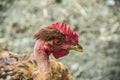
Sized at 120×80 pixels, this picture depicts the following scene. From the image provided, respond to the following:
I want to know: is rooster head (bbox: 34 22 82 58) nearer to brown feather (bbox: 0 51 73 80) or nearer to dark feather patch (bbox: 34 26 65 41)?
dark feather patch (bbox: 34 26 65 41)

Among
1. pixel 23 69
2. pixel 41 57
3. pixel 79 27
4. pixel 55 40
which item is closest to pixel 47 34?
pixel 55 40

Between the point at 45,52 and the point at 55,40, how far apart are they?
12 cm

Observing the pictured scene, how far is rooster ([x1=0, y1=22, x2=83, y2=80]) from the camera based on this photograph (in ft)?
10.8

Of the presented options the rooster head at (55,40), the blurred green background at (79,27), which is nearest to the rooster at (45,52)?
the rooster head at (55,40)

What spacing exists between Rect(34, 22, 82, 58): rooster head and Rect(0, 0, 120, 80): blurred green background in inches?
67.9

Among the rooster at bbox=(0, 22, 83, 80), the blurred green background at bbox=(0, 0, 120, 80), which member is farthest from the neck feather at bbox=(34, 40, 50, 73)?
the blurred green background at bbox=(0, 0, 120, 80)

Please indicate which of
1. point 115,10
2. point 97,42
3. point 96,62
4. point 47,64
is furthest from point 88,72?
point 47,64

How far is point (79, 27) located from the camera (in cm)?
576

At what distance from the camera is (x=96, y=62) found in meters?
5.20

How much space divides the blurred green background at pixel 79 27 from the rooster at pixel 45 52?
5.59 ft

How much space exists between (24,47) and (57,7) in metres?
0.92

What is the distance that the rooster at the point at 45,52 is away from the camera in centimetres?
328

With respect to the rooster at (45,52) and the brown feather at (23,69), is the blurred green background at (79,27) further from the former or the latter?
the rooster at (45,52)

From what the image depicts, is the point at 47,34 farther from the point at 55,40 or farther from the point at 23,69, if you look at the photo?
the point at 23,69
